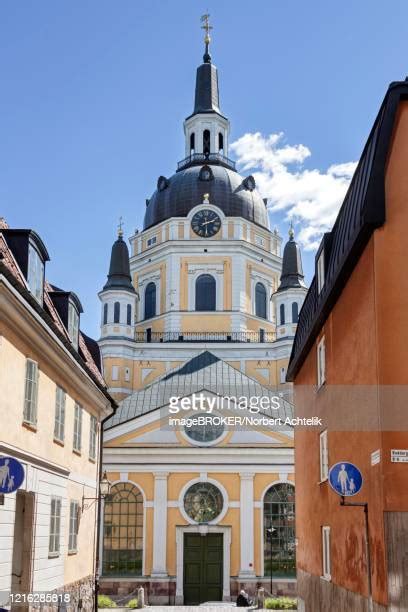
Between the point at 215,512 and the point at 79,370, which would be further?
the point at 215,512

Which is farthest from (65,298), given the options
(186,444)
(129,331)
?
(129,331)

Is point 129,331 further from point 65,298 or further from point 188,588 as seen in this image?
point 65,298

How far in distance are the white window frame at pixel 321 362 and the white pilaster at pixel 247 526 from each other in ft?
62.7

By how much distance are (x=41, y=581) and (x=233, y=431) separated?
21950mm

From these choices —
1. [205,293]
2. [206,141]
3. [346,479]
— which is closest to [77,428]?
[346,479]

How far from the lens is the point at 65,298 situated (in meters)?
19.1

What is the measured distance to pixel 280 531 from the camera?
117 ft

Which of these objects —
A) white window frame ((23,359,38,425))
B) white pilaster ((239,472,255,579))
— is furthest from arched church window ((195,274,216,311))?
white window frame ((23,359,38,425))

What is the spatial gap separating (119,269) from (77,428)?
37501mm

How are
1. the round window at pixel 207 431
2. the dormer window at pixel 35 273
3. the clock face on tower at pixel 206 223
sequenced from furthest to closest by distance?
1. the clock face on tower at pixel 206 223
2. the round window at pixel 207 431
3. the dormer window at pixel 35 273

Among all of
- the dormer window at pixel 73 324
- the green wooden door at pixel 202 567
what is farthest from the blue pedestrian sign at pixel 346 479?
the green wooden door at pixel 202 567

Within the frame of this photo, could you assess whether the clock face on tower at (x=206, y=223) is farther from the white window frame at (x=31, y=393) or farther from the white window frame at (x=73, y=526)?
the white window frame at (x=31, y=393)

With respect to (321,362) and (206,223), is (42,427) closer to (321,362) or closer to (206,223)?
(321,362)

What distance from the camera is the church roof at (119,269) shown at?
55.6m
